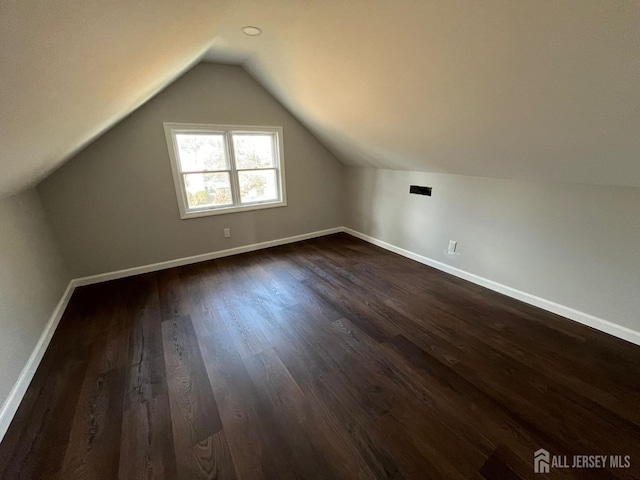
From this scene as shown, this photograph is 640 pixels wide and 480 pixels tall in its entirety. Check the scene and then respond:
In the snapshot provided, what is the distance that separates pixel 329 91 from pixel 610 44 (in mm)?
1979

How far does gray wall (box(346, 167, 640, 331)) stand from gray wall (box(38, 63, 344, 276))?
2.18 meters

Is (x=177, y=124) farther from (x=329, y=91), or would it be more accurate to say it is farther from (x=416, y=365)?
(x=416, y=365)

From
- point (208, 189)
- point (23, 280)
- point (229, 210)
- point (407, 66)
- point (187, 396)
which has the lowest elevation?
point (187, 396)

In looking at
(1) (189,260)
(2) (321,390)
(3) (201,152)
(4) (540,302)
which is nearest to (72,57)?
(2) (321,390)

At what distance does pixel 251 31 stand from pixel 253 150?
1.66 m

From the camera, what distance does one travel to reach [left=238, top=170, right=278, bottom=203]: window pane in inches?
149

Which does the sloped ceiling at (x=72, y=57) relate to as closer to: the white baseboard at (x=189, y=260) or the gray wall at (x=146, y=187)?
the gray wall at (x=146, y=187)

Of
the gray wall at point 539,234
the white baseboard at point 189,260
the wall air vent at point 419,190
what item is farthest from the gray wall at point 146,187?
the gray wall at point 539,234

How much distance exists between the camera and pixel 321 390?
1.66 m

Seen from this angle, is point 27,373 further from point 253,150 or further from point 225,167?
point 253,150

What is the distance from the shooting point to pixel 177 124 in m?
3.15

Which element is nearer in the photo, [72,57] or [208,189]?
[72,57]

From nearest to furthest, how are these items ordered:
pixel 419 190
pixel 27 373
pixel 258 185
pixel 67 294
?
pixel 27 373, pixel 67 294, pixel 419 190, pixel 258 185

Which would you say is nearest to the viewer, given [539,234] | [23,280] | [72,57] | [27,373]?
[72,57]
